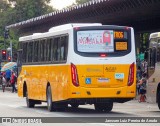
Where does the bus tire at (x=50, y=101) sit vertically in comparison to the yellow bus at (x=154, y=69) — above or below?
below

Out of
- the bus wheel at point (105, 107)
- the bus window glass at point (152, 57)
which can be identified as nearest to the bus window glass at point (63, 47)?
the bus wheel at point (105, 107)

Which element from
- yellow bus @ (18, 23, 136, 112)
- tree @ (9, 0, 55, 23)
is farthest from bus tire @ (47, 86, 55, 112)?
tree @ (9, 0, 55, 23)

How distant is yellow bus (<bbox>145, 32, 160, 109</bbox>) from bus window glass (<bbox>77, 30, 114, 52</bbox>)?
2699 mm

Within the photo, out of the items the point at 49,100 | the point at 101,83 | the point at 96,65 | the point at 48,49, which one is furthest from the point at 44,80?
the point at 101,83

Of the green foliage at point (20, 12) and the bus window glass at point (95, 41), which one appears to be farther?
the green foliage at point (20, 12)

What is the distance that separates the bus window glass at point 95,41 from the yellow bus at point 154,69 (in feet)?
8.85

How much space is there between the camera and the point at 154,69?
1062 inches

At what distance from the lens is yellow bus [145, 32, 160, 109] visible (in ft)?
87.1

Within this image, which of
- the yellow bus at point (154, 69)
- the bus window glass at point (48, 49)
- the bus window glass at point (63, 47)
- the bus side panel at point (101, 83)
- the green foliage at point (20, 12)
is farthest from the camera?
the green foliage at point (20, 12)

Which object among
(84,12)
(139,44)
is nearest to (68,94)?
(84,12)

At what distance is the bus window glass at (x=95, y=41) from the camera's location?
80.3ft

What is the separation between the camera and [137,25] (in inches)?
1956

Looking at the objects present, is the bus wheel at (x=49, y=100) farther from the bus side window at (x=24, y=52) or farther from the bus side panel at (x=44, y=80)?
the bus side window at (x=24, y=52)

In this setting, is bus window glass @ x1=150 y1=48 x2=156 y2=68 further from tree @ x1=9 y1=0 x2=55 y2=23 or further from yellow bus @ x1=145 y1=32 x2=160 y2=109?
tree @ x1=9 y1=0 x2=55 y2=23
